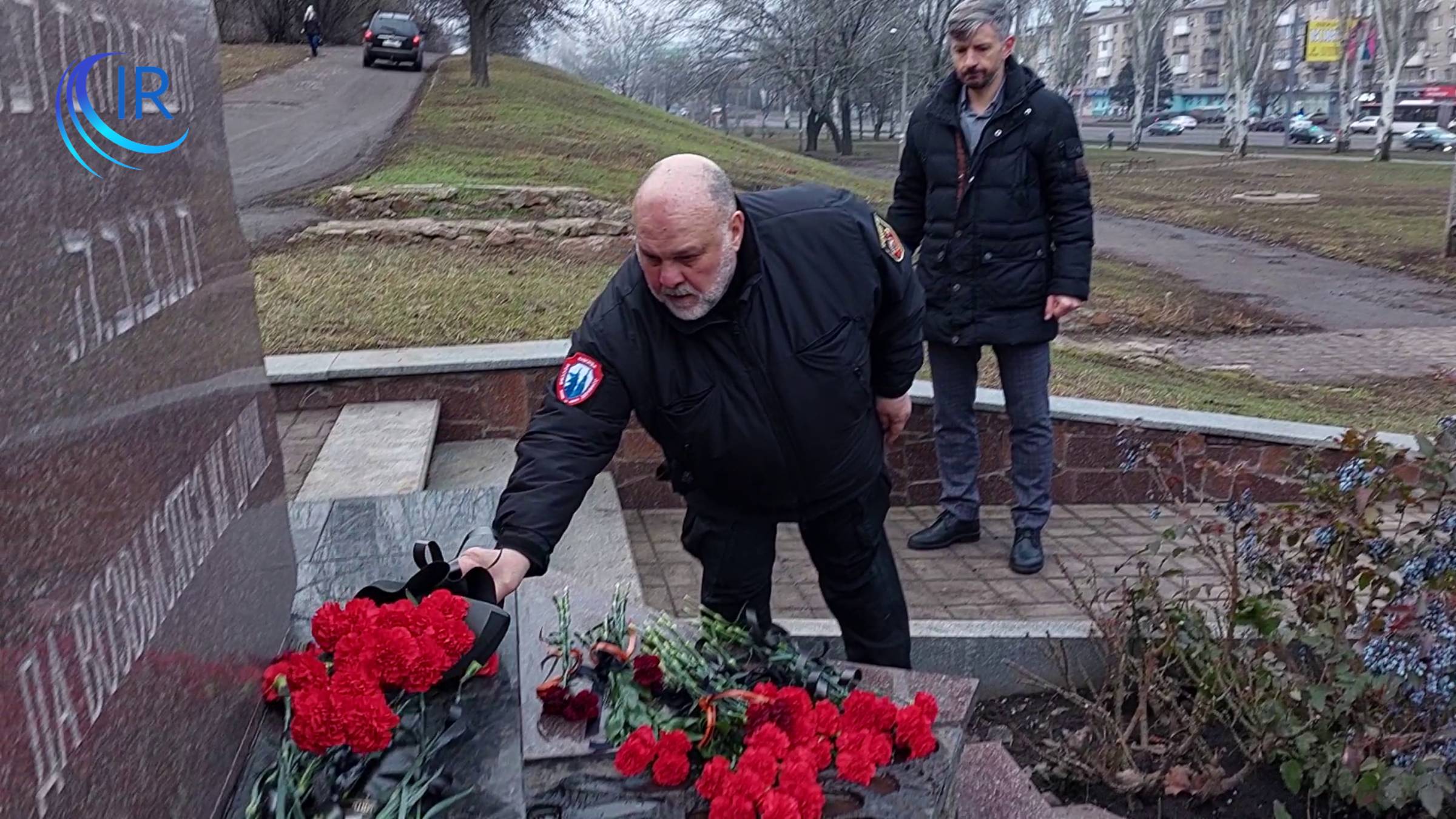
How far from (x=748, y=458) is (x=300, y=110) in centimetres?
2009

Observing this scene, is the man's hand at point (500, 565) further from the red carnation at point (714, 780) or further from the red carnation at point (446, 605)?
the red carnation at point (714, 780)

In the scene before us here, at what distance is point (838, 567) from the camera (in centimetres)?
315

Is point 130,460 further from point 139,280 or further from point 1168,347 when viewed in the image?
point 1168,347

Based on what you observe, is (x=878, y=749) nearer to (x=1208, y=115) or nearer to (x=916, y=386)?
(x=916, y=386)

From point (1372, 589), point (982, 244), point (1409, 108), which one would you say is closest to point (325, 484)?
point (982, 244)

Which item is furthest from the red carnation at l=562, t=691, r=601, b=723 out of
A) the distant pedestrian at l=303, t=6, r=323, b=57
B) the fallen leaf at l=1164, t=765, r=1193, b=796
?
the distant pedestrian at l=303, t=6, r=323, b=57

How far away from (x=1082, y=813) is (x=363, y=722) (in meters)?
1.65

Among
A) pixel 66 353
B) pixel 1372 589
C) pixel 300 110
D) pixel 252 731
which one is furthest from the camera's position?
pixel 300 110

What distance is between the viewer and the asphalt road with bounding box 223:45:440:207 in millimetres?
13900

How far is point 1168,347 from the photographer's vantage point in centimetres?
1039

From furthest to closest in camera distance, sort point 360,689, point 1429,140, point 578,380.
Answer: point 1429,140 < point 578,380 < point 360,689

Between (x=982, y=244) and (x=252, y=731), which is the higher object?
(x=982, y=244)

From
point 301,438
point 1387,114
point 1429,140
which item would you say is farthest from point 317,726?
point 1429,140

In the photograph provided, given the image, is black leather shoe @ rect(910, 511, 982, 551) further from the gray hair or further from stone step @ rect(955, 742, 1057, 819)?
stone step @ rect(955, 742, 1057, 819)
